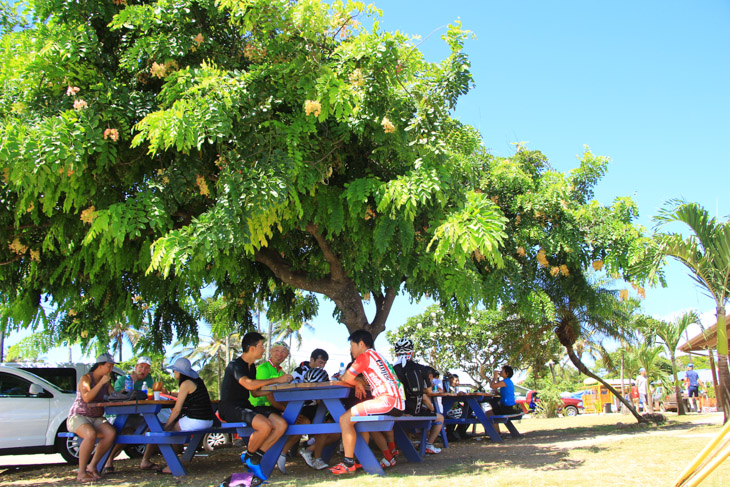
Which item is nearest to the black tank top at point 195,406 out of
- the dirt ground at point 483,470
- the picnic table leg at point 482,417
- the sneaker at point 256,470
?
the dirt ground at point 483,470

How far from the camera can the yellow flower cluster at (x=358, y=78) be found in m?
6.82

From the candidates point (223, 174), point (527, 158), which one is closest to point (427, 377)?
point (223, 174)

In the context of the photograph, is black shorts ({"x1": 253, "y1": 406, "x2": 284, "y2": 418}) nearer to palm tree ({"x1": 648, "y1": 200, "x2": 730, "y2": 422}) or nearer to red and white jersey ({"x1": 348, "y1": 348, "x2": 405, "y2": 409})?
red and white jersey ({"x1": 348, "y1": 348, "x2": 405, "y2": 409})

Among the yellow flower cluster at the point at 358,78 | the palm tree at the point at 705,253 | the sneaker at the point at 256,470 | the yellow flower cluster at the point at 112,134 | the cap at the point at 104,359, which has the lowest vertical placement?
the sneaker at the point at 256,470

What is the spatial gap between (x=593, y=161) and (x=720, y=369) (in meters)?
5.36

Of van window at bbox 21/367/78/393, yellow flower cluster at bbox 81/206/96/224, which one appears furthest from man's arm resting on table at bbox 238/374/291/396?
van window at bbox 21/367/78/393

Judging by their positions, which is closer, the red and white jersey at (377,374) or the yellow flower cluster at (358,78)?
the red and white jersey at (377,374)

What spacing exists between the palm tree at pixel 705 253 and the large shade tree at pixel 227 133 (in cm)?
350

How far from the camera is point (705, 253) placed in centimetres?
891

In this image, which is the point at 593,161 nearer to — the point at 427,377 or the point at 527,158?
the point at 527,158

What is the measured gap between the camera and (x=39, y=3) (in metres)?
7.75

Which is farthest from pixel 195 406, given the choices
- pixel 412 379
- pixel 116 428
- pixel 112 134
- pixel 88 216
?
pixel 112 134

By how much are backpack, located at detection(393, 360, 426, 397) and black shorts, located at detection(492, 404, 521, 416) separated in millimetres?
4499

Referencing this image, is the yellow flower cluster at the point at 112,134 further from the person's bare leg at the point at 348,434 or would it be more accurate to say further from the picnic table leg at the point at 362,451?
the person's bare leg at the point at 348,434
